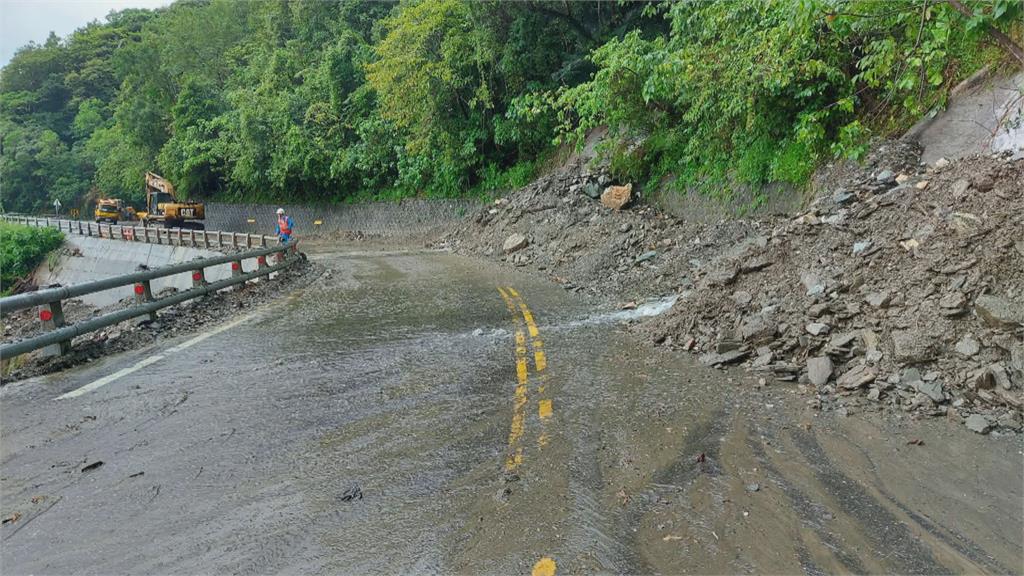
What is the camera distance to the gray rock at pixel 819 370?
603cm

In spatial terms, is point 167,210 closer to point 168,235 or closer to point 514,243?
point 168,235

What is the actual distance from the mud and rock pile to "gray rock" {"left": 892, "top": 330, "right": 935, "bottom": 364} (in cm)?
1

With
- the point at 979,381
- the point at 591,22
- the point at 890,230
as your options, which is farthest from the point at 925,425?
the point at 591,22

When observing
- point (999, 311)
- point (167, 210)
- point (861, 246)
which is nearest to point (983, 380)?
point (999, 311)

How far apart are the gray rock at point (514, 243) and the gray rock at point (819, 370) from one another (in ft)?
48.5

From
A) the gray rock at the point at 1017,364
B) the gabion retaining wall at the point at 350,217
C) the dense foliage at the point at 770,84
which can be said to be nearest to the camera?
the gray rock at the point at 1017,364

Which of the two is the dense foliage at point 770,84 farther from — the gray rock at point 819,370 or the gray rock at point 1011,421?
the gray rock at point 1011,421

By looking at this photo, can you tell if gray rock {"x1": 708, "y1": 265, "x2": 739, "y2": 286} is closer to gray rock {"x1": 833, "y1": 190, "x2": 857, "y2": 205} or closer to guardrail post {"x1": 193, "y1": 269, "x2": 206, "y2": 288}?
gray rock {"x1": 833, "y1": 190, "x2": 857, "y2": 205}

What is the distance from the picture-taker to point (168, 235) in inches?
1181

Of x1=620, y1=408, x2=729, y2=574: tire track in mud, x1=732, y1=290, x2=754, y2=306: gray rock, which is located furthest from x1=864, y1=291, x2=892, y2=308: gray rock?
x1=620, y1=408, x2=729, y2=574: tire track in mud

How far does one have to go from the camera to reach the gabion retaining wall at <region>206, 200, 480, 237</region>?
3128 centimetres

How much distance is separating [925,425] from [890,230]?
3.53m

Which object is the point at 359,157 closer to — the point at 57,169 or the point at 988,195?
the point at 988,195

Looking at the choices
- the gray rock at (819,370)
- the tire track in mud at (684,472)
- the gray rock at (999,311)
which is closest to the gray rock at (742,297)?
the gray rock at (819,370)
